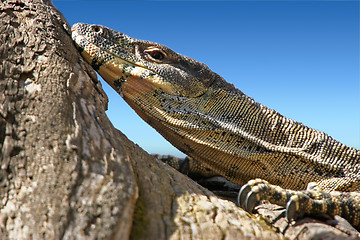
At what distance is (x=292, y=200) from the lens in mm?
2496

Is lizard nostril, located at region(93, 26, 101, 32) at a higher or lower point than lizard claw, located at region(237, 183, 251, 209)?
higher

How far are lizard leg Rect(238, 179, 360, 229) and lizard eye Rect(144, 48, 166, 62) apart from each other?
1981 mm

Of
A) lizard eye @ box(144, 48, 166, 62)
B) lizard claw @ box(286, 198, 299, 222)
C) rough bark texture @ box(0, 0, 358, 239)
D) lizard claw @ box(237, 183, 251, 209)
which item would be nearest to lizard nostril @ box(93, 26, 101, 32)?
lizard eye @ box(144, 48, 166, 62)

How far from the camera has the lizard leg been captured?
8.26 ft

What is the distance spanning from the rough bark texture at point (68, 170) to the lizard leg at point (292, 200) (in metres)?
0.15

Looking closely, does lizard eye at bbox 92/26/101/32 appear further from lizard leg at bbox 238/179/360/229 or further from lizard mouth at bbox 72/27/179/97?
lizard leg at bbox 238/179/360/229

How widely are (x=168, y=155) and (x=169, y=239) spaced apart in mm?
3118

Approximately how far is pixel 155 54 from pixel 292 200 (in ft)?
7.74

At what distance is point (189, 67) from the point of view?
397cm

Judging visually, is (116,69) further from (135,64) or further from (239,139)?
(239,139)

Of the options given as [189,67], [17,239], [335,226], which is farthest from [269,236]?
[189,67]

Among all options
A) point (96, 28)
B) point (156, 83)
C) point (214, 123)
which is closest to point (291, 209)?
point (214, 123)

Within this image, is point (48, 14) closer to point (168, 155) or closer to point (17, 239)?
point (17, 239)

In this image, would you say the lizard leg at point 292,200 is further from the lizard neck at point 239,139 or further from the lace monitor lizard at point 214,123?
the lizard neck at point 239,139
